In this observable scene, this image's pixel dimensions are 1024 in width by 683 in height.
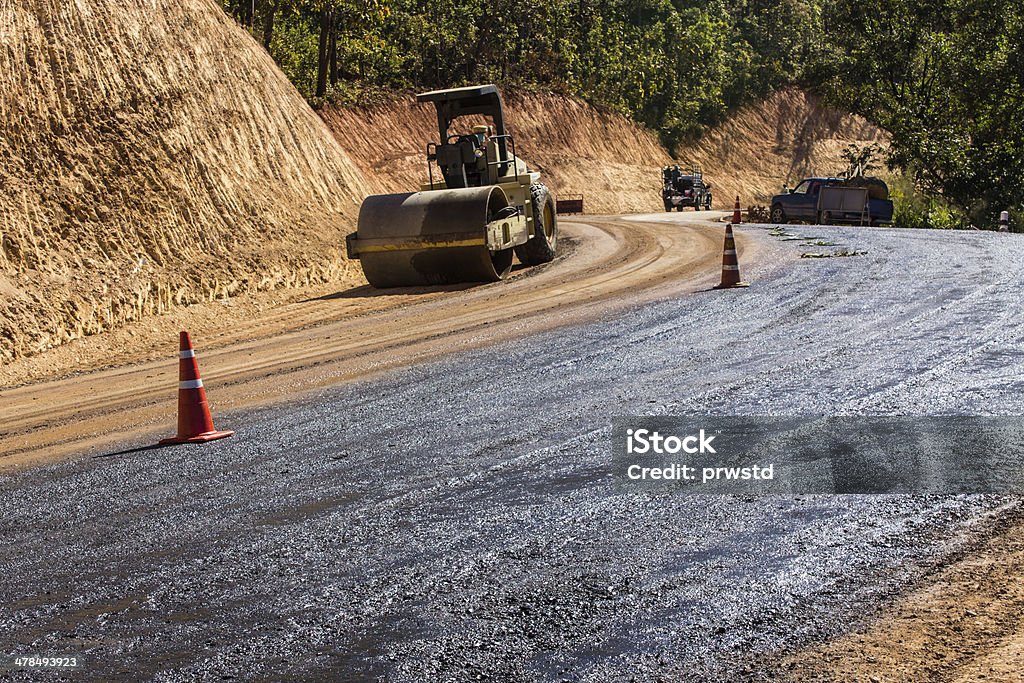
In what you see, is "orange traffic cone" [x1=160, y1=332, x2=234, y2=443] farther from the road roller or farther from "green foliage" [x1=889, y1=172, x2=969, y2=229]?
"green foliage" [x1=889, y1=172, x2=969, y2=229]

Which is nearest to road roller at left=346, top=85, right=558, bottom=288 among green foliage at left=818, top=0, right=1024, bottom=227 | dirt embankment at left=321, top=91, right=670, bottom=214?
green foliage at left=818, top=0, right=1024, bottom=227

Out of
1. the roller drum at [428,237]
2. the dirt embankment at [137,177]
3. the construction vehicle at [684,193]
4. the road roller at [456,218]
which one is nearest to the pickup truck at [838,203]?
the road roller at [456,218]

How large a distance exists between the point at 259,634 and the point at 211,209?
1676cm

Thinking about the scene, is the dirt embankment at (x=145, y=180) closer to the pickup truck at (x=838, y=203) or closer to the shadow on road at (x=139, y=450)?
the shadow on road at (x=139, y=450)

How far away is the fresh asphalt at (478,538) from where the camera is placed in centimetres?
447

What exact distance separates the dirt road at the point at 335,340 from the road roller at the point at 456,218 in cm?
41

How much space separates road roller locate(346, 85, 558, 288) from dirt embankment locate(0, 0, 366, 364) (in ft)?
10.0

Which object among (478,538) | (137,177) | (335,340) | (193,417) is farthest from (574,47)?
(478,538)

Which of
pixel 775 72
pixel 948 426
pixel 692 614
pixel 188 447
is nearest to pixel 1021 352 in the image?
pixel 948 426

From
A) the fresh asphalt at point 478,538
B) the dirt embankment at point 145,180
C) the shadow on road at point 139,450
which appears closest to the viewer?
the fresh asphalt at point 478,538

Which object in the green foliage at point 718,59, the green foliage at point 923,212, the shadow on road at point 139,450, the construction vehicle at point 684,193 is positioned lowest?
the shadow on road at point 139,450

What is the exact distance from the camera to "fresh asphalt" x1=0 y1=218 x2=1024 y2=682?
4.47m

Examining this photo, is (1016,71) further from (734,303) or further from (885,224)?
(734,303)

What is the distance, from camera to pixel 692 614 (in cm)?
464
